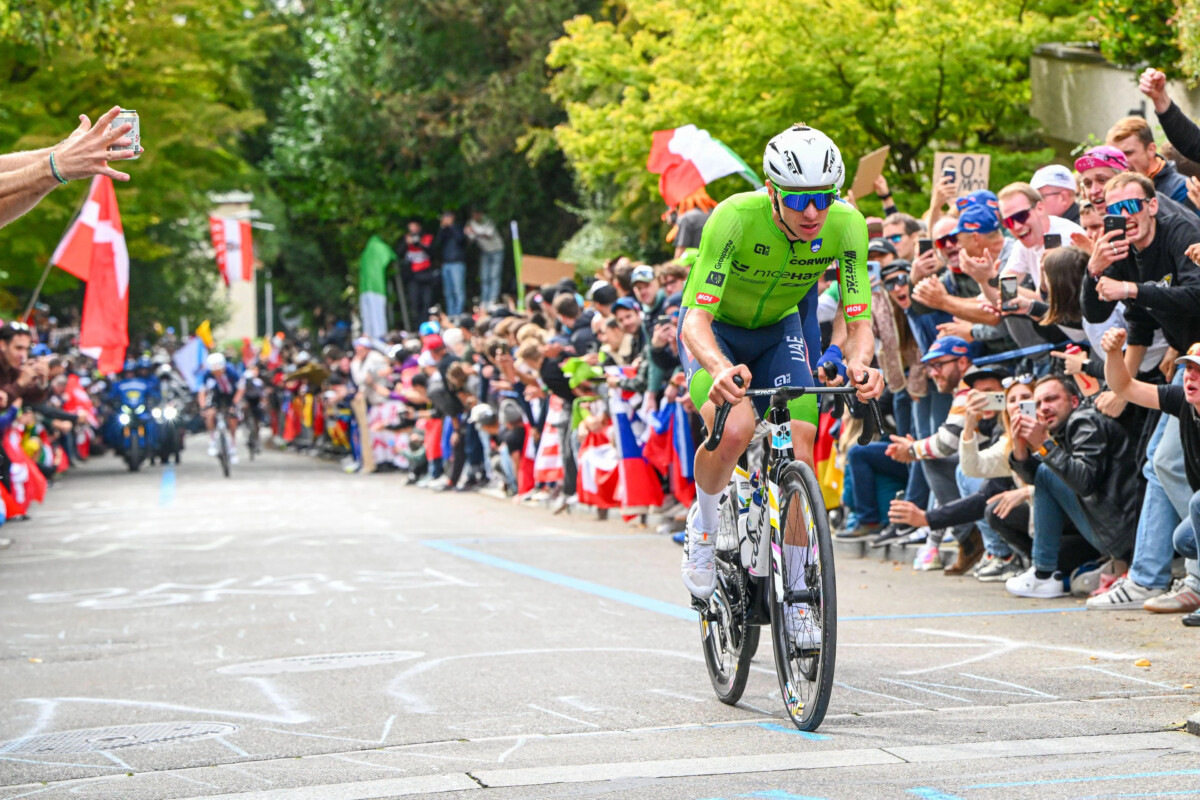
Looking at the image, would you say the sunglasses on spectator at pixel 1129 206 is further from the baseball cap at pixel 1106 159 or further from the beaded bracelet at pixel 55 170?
the beaded bracelet at pixel 55 170

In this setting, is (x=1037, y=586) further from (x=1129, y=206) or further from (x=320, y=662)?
(x=320, y=662)

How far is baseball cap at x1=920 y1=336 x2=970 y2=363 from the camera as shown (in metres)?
10.6

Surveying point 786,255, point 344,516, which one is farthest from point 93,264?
point 786,255

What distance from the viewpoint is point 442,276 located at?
1540 inches

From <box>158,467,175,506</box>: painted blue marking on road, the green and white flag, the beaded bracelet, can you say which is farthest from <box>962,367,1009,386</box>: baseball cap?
the green and white flag

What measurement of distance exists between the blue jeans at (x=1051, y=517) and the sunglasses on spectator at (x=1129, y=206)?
1.66 m

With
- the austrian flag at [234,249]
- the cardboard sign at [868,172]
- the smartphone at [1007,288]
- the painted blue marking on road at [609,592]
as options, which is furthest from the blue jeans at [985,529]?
the austrian flag at [234,249]

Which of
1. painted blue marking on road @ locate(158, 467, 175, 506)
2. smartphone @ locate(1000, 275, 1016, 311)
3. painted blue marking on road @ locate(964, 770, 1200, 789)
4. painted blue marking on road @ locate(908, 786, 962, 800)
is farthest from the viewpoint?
painted blue marking on road @ locate(158, 467, 175, 506)

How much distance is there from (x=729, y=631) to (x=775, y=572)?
1.53 feet

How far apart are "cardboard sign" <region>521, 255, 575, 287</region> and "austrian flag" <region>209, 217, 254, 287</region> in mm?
17978

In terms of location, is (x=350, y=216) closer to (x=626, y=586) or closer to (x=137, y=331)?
(x=137, y=331)

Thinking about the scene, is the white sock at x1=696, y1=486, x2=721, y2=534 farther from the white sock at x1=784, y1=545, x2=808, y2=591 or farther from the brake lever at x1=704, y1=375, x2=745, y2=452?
the white sock at x1=784, y1=545, x2=808, y2=591

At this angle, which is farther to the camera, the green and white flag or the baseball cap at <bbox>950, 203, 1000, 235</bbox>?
the green and white flag

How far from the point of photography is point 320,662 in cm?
817
